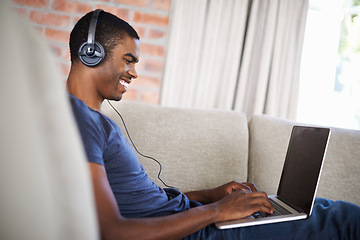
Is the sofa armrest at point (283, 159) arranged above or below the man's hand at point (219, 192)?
above

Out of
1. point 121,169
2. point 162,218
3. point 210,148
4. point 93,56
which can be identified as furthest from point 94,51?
point 210,148

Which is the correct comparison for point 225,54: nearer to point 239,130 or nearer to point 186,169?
point 239,130

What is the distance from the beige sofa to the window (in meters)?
0.84

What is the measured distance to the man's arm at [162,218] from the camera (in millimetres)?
564

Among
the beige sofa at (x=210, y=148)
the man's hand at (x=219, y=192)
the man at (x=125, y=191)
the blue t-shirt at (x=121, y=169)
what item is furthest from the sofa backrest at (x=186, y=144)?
the blue t-shirt at (x=121, y=169)

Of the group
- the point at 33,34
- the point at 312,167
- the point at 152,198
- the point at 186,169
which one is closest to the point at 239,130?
the point at 186,169

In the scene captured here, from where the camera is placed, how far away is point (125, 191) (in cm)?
76

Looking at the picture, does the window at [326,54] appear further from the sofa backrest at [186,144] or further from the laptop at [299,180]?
the laptop at [299,180]

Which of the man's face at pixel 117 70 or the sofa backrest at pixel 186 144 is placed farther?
the sofa backrest at pixel 186 144

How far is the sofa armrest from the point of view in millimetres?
1177

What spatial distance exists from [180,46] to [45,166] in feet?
5.42

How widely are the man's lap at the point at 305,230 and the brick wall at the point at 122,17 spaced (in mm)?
1277

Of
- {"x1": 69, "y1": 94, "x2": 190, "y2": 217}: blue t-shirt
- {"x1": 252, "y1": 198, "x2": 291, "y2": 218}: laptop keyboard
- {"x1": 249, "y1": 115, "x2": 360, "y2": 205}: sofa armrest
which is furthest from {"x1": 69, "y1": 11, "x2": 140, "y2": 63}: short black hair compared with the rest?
{"x1": 249, "y1": 115, "x2": 360, "y2": 205}: sofa armrest

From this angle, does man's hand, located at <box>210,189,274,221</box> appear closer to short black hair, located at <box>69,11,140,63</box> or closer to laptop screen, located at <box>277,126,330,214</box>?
laptop screen, located at <box>277,126,330,214</box>
